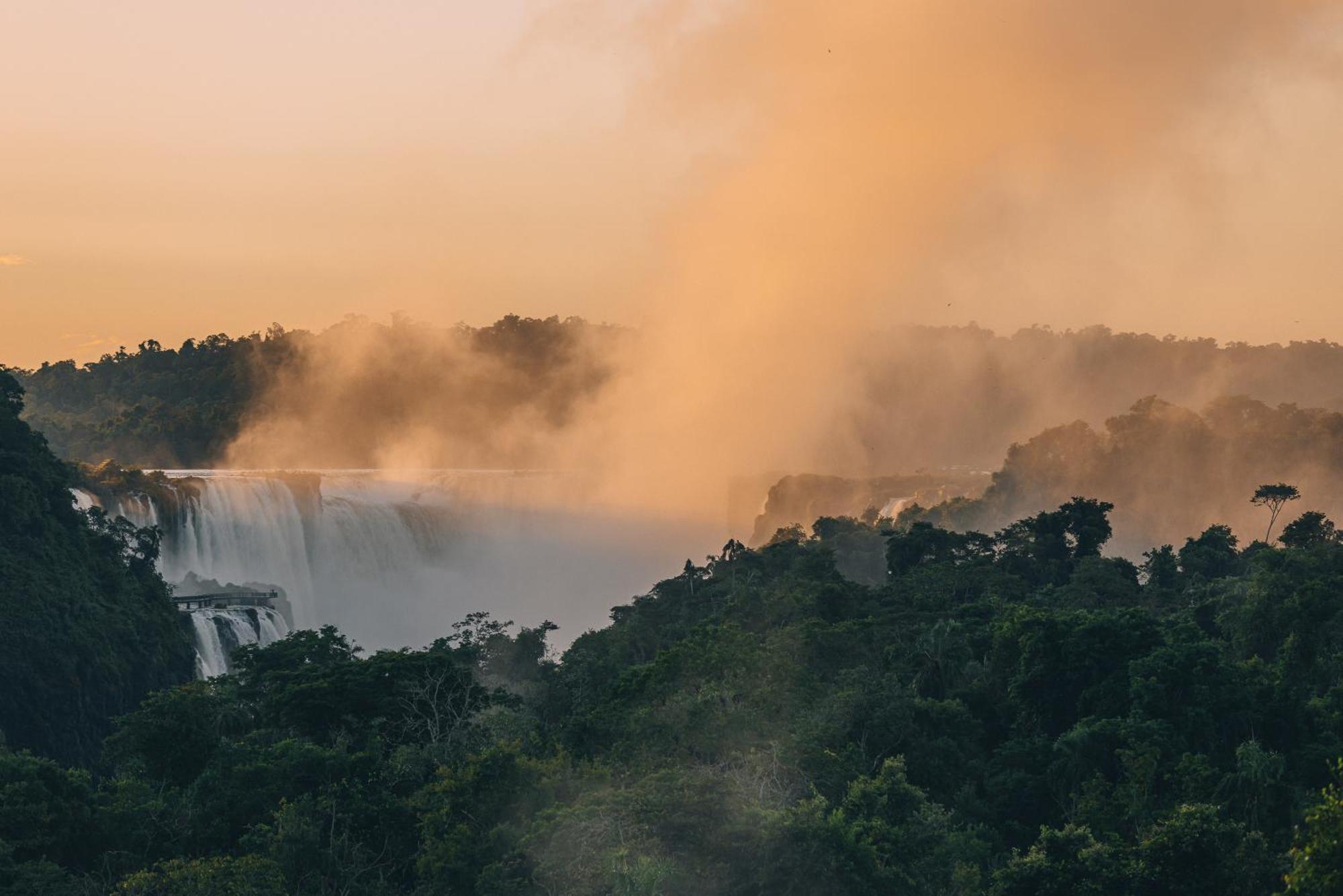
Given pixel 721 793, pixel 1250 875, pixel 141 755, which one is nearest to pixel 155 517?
pixel 141 755

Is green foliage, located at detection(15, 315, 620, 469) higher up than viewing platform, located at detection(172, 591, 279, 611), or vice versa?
green foliage, located at detection(15, 315, 620, 469)

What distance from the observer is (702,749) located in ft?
140

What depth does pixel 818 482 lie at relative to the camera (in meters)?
136

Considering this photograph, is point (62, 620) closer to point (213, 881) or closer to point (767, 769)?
point (213, 881)

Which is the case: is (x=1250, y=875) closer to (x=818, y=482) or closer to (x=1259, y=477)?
(x=1259, y=477)

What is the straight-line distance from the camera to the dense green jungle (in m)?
34.8

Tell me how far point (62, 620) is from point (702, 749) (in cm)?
2563

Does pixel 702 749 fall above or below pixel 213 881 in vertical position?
above

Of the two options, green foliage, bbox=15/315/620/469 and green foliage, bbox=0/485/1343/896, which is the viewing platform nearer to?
green foliage, bbox=0/485/1343/896

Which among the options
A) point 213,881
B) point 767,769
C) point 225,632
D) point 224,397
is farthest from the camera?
point 224,397

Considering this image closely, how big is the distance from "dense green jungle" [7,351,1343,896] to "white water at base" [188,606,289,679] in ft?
10.5

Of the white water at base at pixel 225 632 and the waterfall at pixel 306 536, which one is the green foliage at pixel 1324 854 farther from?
the waterfall at pixel 306 536

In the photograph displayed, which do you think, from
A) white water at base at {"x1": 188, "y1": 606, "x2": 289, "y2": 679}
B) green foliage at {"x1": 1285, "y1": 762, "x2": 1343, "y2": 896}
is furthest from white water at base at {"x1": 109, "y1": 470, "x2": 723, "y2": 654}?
green foliage at {"x1": 1285, "y1": 762, "x2": 1343, "y2": 896}

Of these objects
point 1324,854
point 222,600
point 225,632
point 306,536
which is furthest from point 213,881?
point 306,536
